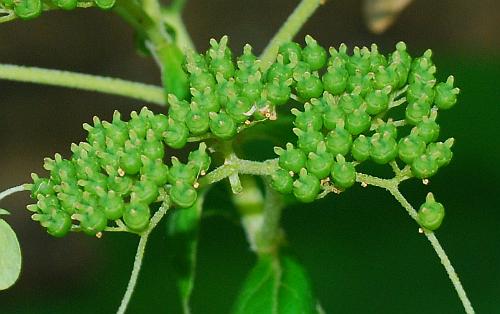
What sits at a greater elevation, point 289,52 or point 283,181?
point 289,52

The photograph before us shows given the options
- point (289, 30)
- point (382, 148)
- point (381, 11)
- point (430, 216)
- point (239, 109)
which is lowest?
point (430, 216)

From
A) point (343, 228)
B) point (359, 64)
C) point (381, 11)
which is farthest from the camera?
point (343, 228)

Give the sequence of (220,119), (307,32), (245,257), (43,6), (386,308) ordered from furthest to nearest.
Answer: (307,32)
(245,257)
(386,308)
(43,6)
(220,119)

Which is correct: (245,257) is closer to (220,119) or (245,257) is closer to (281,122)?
(281,122)

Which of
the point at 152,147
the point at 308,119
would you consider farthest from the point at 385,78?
the point at 152,147

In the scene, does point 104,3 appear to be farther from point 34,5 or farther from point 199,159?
point 199,159

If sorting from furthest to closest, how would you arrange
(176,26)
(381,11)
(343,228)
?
(343,228) < (381,11) < (176,26)

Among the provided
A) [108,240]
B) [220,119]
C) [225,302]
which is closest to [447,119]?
[225,302]
